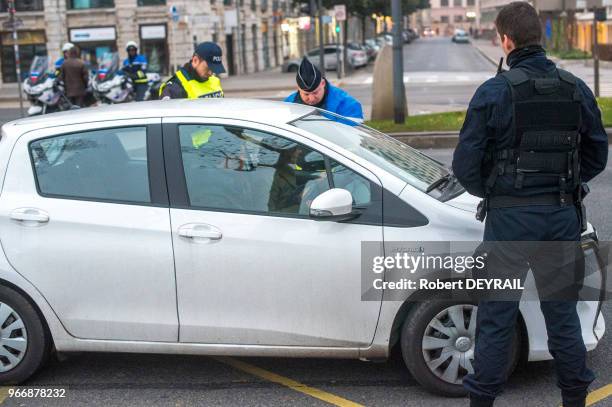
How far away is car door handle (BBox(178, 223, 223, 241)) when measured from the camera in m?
4.54

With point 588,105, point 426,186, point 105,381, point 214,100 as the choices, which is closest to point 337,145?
point 426,186

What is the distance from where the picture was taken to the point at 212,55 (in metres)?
7.27

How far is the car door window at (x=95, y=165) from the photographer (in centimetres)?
474

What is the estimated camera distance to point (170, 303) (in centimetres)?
460

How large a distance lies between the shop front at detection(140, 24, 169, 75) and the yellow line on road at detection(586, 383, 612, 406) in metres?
39.9

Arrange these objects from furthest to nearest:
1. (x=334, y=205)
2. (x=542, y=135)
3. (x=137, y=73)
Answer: (x=137, y=73)
(x=334, y=205)
(x=542, y=135)

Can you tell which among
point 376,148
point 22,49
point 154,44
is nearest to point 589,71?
point 154,44

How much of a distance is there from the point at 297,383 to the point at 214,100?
174cm

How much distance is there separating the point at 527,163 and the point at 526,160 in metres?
0.01

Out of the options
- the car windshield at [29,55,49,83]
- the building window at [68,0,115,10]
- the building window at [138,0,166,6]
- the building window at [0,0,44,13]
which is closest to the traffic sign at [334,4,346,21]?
the building window at [138,0,166,6]

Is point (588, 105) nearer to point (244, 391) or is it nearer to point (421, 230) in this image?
point (421, 230)

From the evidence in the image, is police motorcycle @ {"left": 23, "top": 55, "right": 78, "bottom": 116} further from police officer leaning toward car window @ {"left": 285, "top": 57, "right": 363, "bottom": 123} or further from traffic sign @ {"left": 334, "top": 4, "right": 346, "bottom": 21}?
traffic sign @ {"left": 334, "top": 4, "right": 346, "bottom": 21}

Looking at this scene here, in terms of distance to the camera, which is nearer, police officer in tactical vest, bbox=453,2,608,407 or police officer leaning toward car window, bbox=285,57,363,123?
police officer in tactical vest, bbox=453,2,608,407

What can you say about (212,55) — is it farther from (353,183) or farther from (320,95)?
(353,183)
